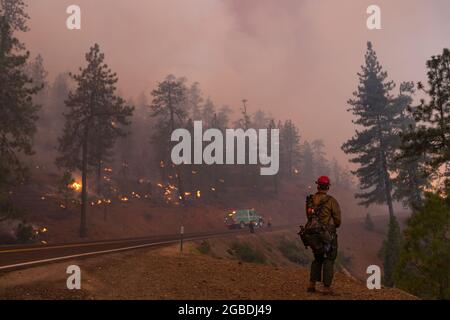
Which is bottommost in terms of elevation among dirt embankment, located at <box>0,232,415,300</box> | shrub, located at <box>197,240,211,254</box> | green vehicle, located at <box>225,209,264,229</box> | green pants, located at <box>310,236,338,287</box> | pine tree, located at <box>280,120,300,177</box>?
green vehicle, located at <box>225,209,264,229</box>

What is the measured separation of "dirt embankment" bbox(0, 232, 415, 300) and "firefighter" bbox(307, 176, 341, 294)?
1.15 feet

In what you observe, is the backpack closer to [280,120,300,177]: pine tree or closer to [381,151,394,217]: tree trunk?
[381,151,394,217]: tree trunk

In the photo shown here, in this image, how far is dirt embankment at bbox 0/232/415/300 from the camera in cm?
796

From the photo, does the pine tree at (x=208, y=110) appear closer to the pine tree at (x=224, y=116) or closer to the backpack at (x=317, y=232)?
the pine tree at (x=224, y=116)

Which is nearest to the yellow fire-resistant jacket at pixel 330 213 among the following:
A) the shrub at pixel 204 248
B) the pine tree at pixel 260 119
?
the shrub at pixel 204 248

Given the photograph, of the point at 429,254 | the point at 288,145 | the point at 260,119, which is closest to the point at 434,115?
the point at 429,254

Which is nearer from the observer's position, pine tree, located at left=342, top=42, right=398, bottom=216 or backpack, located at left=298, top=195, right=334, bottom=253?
backpack, located at left=298, top=195, right=334, bottom=253

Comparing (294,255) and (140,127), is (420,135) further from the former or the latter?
(140,127)

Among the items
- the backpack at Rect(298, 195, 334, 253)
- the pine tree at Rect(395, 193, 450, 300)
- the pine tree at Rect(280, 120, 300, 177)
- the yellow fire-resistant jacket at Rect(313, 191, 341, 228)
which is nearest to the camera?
the backpack at Rect(298, 195, 334, 253)

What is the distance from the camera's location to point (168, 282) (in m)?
9.41

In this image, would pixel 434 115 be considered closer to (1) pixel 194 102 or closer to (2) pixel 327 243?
(2) pixel 327 243

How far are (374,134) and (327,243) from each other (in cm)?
3714

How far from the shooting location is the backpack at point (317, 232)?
8109 millimetres

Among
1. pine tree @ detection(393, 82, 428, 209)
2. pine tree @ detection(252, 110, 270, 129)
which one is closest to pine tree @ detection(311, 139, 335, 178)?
pine tree @ detection(252, 110, 270, 129)
